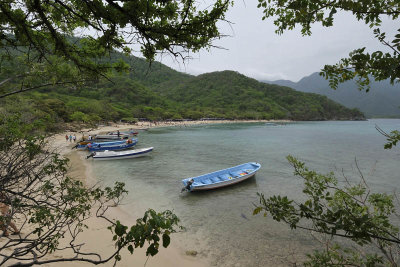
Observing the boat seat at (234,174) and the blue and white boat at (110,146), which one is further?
the blue and white boat at (110,146)

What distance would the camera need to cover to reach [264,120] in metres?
121

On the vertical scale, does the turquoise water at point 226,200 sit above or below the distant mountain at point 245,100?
below

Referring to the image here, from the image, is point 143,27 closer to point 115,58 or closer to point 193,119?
point 115,58

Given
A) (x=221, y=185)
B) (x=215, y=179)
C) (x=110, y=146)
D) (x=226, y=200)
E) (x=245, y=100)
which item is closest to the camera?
(x=226, y=200)

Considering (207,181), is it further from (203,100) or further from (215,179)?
(203,100)

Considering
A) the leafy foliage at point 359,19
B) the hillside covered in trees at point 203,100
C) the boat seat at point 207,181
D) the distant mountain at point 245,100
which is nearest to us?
the leafy foliage at point 359,19

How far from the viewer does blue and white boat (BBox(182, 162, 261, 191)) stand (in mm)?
12241

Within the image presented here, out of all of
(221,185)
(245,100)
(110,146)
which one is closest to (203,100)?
(245,100)

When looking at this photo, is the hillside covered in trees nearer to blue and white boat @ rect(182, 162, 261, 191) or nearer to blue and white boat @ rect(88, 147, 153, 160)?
blue and white boat @ rect(88, 147, 153, 160)

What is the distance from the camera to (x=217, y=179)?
46.2 ft

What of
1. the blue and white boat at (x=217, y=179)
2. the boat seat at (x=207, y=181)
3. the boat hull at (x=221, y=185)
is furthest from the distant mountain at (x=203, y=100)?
the boat hull at (x=221, y=185)

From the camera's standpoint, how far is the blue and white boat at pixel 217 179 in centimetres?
1224

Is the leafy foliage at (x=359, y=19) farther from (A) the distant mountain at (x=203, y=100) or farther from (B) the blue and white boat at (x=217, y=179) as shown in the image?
(A) the distant mountain at (x=203, y=100)

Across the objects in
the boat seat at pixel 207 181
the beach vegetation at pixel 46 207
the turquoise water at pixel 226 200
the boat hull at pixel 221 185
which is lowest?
the turquoise water at pixel 226 200
